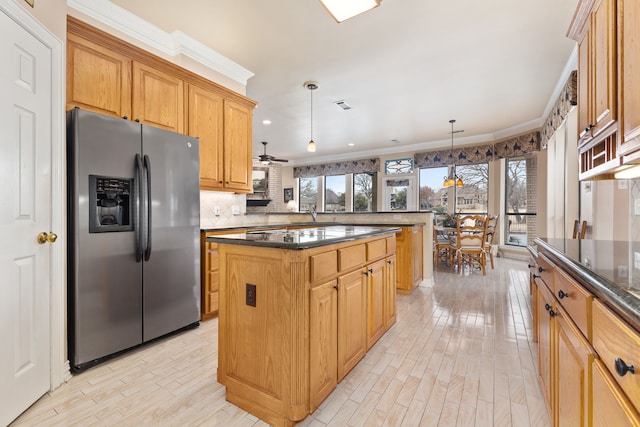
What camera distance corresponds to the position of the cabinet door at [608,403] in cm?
64

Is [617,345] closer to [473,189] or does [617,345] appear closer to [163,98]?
[163,98]

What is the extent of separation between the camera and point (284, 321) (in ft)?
4.74

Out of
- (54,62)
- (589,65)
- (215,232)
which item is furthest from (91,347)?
(589,65)

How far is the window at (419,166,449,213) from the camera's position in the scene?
7.43 meters

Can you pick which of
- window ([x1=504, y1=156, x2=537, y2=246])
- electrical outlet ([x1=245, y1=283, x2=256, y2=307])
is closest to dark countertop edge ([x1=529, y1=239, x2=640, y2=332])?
electrical outlet ([x1=245, y1=283, x2=256, y2=307])

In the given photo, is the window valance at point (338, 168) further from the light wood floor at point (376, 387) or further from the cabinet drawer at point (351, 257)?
the cabinet drawer at point (351, 257)

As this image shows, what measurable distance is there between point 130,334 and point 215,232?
1109 millimetres

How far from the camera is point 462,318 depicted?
2980 millimetres

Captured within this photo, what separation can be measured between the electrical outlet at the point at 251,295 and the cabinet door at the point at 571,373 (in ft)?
4.42

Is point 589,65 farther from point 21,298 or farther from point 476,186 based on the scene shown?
point 476,186

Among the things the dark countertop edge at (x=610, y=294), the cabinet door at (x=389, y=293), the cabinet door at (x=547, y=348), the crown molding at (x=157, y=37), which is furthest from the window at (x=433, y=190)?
the dark countertop edge at (x=610, y=294)

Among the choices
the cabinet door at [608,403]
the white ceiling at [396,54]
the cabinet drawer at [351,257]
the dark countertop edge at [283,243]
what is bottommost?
the cabinet door at [608,403]

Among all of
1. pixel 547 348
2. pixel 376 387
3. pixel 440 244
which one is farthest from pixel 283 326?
pixel 440 244

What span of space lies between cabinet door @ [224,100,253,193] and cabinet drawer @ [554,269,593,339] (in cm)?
306
